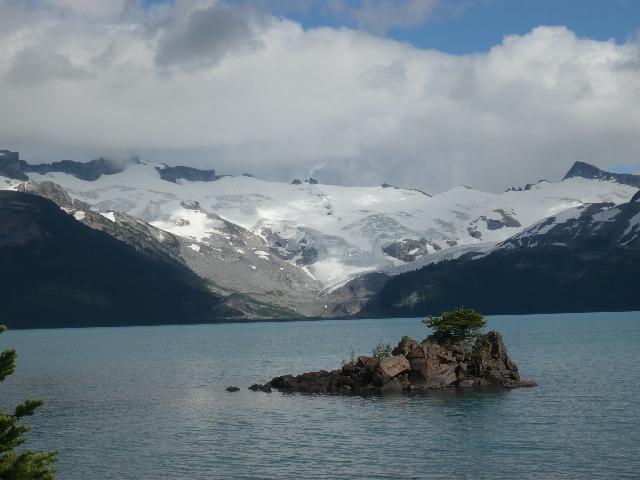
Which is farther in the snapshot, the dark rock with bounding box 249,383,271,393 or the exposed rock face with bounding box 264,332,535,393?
the dark rock with bounding box 249,383,271,393

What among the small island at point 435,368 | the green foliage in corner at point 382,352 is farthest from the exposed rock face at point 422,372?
the green foliage in corner at point 382,352

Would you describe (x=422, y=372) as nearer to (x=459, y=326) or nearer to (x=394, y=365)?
(x=394, y=365)

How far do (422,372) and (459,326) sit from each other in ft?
43.3

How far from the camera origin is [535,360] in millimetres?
182500

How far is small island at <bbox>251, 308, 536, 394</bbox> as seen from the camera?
13688cm

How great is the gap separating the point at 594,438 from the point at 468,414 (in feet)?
71.7

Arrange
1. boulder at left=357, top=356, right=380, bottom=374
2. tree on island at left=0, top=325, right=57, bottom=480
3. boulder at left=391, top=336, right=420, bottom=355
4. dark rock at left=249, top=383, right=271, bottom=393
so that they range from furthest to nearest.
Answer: boulder at left=391, top=336, right=420, bottom=355
dark rock at left=249, top=383, right=271, bottom=393
boulder at left=357, top=356, right=380, bottom=374
tree on island at left=0, top=325, right=57, bottom=480

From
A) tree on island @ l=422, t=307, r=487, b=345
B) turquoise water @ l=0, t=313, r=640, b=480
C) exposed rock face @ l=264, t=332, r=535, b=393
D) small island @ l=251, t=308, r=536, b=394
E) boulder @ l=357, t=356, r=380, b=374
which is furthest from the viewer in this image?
tree on island @ l=422, t=307, r=487, b=345

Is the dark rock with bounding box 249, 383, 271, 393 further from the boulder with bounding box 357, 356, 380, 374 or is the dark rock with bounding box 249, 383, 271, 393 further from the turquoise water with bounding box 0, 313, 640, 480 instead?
the boulder with bounding box 357, 356, 380, 374

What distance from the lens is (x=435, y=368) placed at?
454ft

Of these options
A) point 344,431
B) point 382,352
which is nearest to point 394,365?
point 382,352

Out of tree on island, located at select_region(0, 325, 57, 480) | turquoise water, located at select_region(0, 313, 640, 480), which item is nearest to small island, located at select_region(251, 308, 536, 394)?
turquoise water, located at select_region(0, 313, 640, 480)

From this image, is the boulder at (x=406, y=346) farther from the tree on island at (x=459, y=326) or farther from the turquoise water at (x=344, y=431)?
the turquoise water at (x=344, y=431)

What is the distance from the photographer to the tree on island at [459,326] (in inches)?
5758
